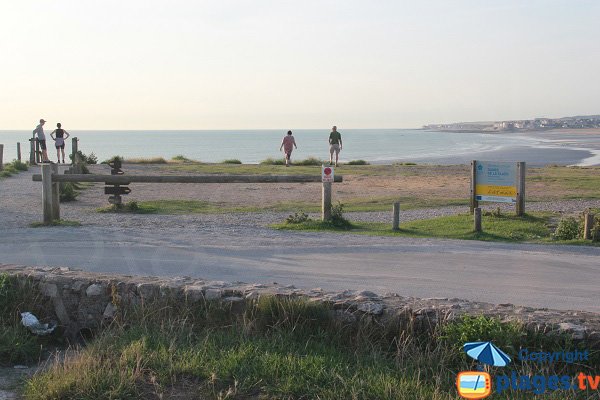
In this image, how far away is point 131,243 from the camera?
1248cm

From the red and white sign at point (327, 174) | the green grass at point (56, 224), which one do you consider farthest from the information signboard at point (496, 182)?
the green grass at point (56, 224)

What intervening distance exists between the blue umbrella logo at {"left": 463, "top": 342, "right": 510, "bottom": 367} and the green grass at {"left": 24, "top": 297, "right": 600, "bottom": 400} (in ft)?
0.99

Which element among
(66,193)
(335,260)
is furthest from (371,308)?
(66,193)

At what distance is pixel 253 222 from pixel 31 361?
982cm

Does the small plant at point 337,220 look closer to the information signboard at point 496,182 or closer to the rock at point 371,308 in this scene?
the information signboard at point 496,182

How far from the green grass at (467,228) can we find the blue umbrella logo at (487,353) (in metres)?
8.75

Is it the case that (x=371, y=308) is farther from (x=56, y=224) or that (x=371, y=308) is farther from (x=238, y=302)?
(x=56, y=224)

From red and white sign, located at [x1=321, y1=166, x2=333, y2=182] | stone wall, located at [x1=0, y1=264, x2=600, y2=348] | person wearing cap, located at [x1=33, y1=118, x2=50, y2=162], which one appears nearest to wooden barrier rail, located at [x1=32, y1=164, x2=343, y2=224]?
red and white sign, located at [x1=321, y1=166, x2=333, y2=182]

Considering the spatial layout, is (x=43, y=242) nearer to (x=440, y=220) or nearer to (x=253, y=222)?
(x=253, y=222)

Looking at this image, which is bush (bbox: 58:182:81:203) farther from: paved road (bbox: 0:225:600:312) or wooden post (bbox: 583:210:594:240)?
wooden post (bbox: 583:210:594:240)

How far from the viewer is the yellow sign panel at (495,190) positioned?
16250mm

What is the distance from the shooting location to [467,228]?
14859 mm

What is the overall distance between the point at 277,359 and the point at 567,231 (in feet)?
31.2

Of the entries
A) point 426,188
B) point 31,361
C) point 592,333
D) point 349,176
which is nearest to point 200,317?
point 31,361
